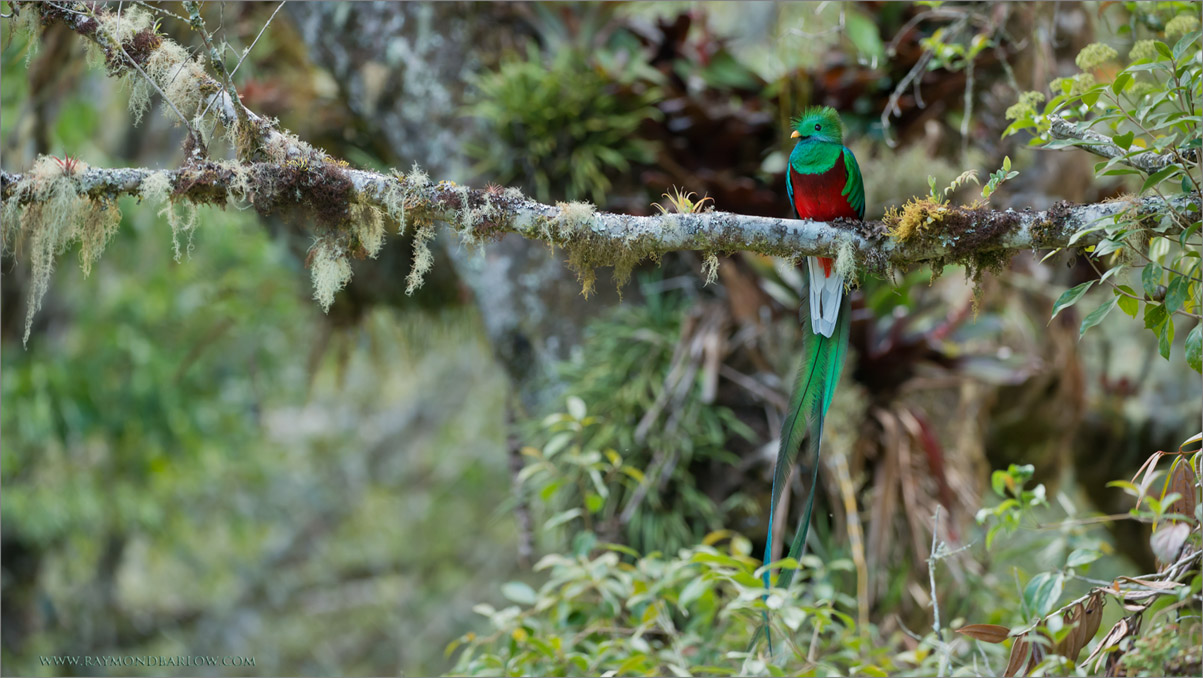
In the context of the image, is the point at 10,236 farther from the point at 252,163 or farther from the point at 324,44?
the point at 324,44

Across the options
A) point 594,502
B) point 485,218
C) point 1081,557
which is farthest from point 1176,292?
point 594,502

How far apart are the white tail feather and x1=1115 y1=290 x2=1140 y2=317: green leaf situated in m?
0.52

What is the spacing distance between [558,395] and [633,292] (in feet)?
1.60

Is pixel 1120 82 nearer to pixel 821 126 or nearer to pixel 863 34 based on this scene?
pixel 821 126

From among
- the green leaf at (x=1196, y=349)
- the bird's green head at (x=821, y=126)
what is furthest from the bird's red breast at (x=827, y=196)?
the green leaf at (x=1196, y=349)

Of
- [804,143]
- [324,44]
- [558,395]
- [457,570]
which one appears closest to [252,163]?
[804,143]

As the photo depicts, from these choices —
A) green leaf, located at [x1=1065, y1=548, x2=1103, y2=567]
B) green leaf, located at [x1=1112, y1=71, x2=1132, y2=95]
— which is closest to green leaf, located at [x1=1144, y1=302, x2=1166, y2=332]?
green leaf, located at [x1=1112, y1=71, x2=1132, y2=95]

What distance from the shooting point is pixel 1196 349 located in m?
1.49

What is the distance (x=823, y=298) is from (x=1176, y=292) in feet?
2.18

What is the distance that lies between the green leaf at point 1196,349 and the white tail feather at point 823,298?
63 cm

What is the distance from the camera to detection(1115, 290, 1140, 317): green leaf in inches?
59.4

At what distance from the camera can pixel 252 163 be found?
164 centimetres

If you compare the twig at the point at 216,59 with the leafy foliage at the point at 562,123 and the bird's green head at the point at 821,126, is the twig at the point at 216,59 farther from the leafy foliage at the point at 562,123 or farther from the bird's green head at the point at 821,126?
the leafy foliage at the point at 562,123

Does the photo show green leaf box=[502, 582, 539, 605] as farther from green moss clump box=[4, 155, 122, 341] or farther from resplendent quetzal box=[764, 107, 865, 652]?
green moss clump box=[4, 155, 122, 341]
